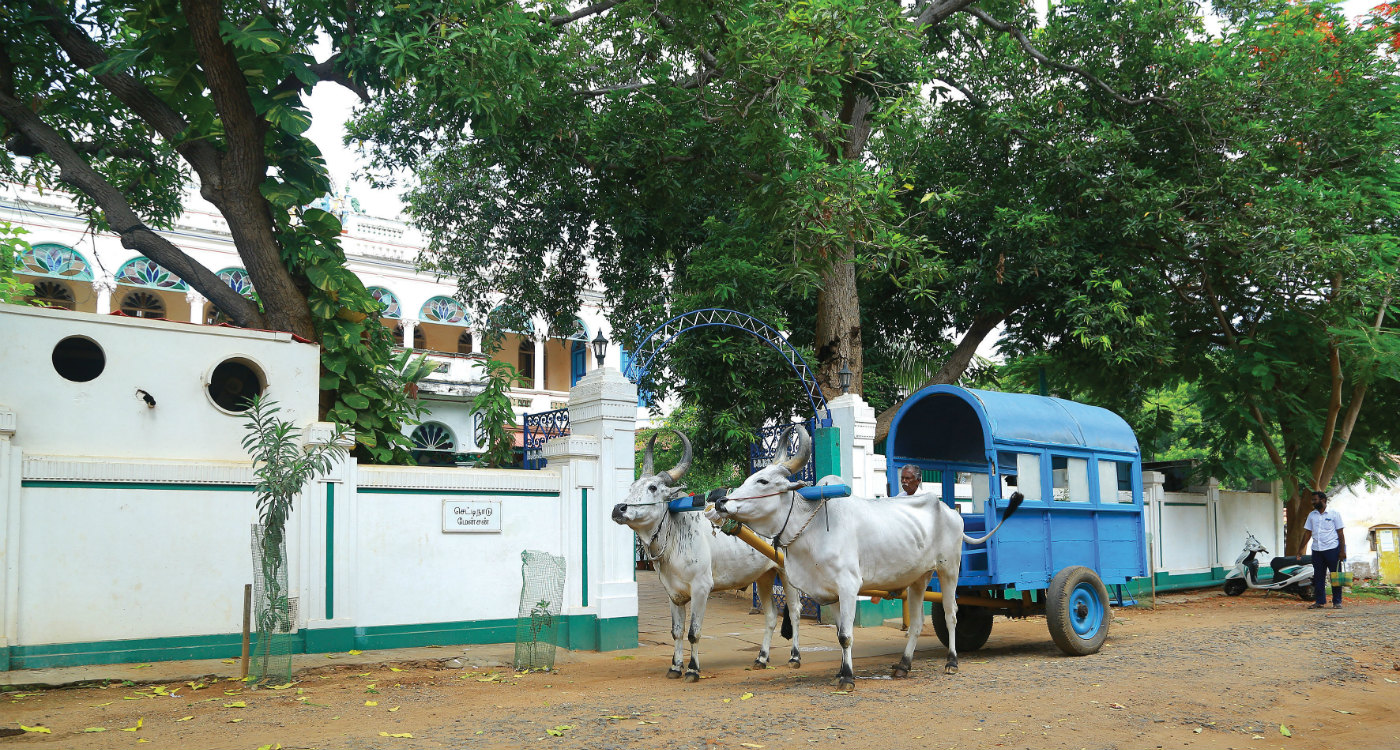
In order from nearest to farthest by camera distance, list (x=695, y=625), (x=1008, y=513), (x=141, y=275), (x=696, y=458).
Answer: (x=695, y=625) → (x=1008, y=513) → (x=696, y=458) → (x=141, y=275)

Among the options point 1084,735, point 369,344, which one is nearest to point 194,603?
point 369,344

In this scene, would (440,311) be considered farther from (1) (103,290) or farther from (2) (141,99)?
(2) (141,99)

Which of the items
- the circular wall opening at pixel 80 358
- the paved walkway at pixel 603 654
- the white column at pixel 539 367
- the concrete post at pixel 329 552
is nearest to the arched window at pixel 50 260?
the white column at pixel 539 367

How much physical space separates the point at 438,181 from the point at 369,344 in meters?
6.56

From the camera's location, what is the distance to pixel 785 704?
24.4ft

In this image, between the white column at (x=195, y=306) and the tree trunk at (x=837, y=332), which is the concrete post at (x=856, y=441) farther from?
the white column at (x=195, y=306)

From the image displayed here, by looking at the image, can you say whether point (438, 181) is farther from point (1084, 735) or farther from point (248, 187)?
point (1084, 735)

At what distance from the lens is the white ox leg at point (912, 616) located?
8887mm

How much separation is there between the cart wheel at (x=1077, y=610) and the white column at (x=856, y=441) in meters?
3.66

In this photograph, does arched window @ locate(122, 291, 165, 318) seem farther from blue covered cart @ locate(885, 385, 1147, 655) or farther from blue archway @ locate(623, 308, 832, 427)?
blue covered cart @ locate(885, 385, 1147, 655)

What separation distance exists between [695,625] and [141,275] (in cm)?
2093

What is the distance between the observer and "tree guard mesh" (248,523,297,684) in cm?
842

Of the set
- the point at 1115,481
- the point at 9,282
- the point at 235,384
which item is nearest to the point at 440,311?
the point at 9,282

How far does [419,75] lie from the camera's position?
36.9 feet
